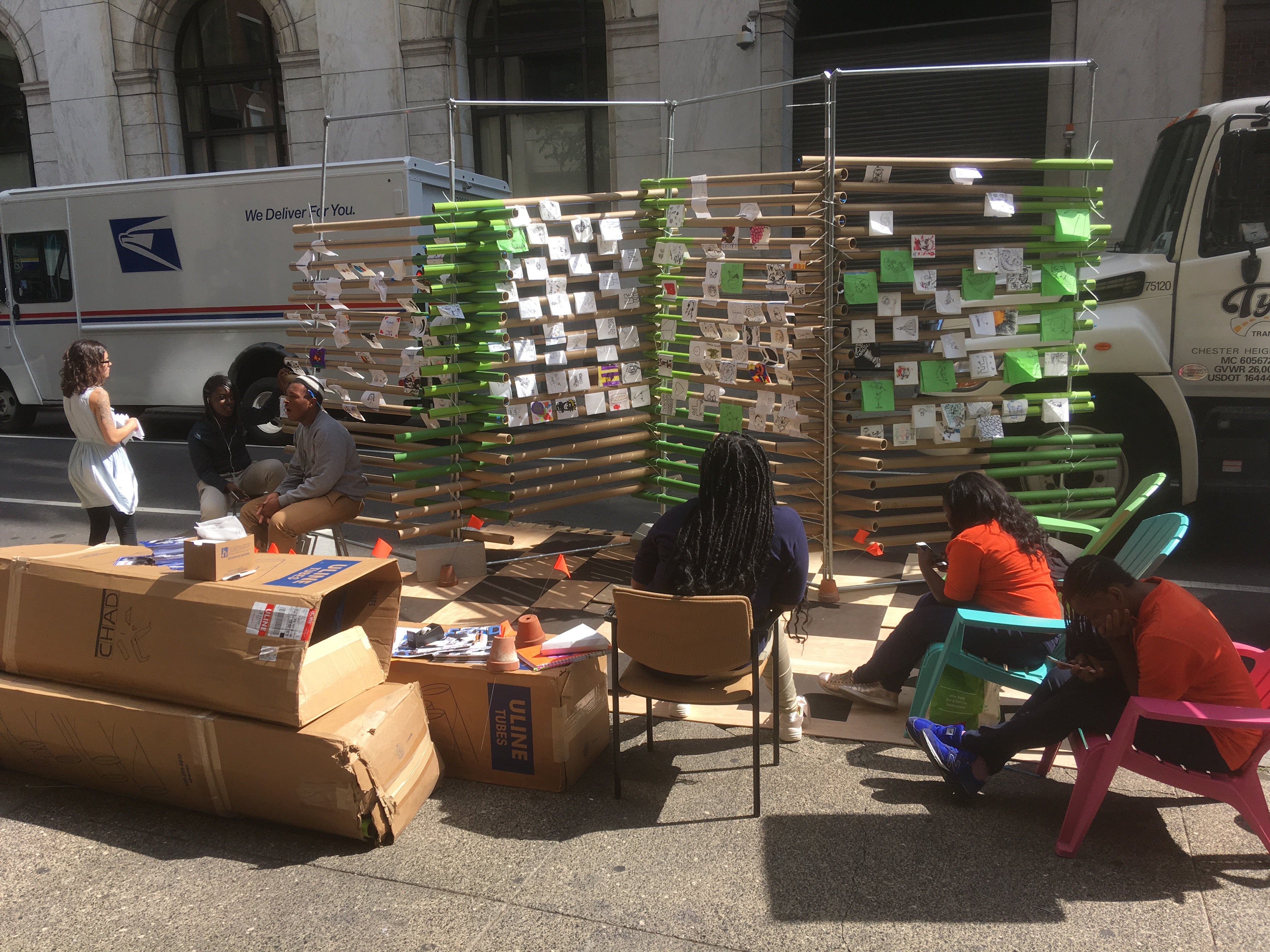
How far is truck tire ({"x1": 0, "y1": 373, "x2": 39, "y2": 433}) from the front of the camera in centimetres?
1357

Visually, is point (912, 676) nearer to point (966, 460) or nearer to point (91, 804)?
point (966, 460)

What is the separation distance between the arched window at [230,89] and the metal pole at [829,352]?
1422 centimetres

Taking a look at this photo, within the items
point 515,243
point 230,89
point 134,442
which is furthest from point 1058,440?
point 230,89

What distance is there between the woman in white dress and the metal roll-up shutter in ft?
32.0

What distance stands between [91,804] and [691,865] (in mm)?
2349

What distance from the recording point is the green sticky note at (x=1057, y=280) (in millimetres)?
5949

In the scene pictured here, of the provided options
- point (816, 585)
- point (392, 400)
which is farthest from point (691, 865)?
point (392, 400)

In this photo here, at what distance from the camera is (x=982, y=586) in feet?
13.7

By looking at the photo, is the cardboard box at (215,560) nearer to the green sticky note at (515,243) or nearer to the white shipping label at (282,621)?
the white shipping label at (282,621)

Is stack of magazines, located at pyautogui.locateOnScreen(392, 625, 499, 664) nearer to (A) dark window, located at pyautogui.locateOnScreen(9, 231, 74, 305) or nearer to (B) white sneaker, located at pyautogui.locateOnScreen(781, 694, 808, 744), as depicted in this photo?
(B) white sneaker, located at pyautogui.locateOnScreen(781, 694, 808, 744)

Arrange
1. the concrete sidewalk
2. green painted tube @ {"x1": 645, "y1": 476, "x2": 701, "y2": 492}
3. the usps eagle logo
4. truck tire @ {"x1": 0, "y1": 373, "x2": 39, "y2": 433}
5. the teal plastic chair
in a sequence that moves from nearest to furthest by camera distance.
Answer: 1. the concrete sidewalk
2. the teal plastic chair
3. green painted tube @ {"x1": 645, "y1": 476, "x2": 701, "y2": 492}
4. the usps eagle logo
5. truck tire @ {"x1": 0, "y1": 373, "x2": 39, "y2": 433}

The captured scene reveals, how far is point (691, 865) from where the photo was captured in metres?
3.44

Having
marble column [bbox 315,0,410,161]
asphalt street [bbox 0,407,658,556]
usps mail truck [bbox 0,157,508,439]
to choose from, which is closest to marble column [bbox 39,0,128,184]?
marble column [bbox 315,0,410,161]

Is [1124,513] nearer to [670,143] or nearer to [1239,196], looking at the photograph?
[1239,196]
